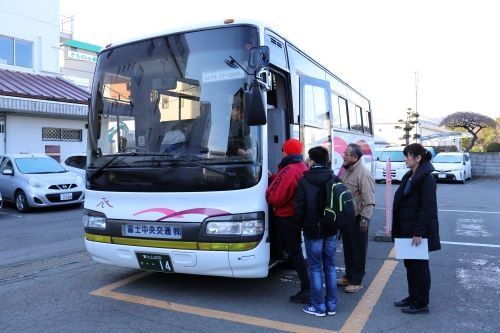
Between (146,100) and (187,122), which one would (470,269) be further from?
(146,100)

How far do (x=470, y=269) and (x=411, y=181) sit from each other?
269 cm

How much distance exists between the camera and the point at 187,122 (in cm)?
486

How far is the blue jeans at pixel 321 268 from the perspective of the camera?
4.57m

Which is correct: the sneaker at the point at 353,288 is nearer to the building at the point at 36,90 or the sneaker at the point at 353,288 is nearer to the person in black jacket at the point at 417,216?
the person in black jacket at the point at 417,216

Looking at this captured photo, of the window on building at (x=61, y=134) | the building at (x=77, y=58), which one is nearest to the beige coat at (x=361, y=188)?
the window on building at (x=61, y=134)

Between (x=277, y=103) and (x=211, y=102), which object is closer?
(x=211, y=102)

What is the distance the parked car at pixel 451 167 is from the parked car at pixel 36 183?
17140 mm

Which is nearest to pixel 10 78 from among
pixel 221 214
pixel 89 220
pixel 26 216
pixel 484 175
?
pixel 26 216

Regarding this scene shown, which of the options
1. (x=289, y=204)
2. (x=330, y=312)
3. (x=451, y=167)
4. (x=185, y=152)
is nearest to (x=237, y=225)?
(x=289, y=204)

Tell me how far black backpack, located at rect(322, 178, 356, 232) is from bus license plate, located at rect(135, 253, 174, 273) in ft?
5.64

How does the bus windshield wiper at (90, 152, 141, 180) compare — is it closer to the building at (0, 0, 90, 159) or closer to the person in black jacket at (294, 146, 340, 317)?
the person in black jacket at (294, 146, 340, 317)

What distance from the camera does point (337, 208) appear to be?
14.6ft

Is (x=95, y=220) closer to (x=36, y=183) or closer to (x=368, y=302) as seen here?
(x=368, y=302)

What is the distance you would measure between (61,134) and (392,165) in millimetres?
15603
